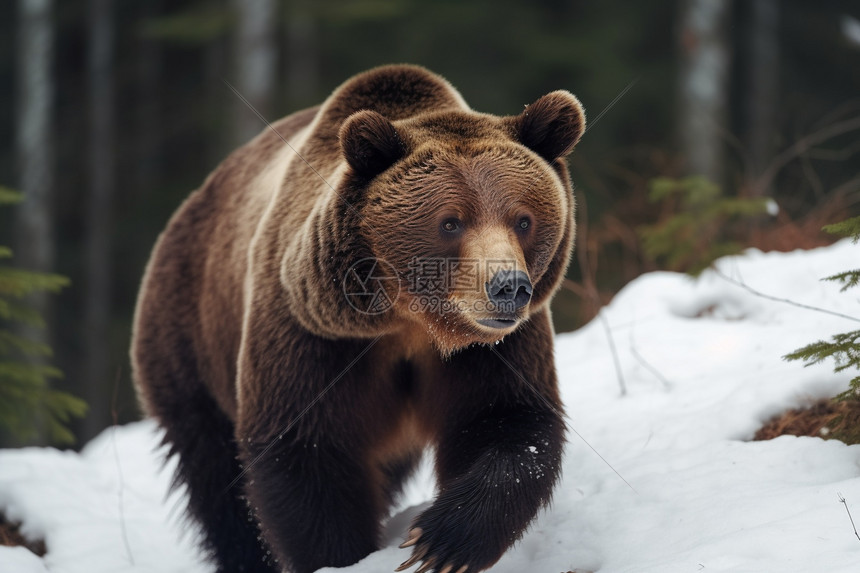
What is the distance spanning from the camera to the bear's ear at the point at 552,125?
3.85 m

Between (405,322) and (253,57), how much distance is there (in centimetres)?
826

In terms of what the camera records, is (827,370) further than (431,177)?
Yes

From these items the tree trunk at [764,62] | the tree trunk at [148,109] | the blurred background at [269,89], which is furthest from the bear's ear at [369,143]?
the tree trunk at [148,109]

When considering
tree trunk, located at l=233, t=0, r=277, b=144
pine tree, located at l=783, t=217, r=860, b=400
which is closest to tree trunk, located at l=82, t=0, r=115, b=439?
tree trunk, located at l=233, t=0, r=277, b=144

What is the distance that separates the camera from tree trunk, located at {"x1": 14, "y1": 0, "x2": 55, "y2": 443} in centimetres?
1403

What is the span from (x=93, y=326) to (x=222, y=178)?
11.9 m

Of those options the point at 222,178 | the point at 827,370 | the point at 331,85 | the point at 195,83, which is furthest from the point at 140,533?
the point at 195,83

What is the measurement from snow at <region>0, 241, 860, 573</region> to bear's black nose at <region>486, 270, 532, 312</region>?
1.10 m

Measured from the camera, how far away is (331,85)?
18.2 m

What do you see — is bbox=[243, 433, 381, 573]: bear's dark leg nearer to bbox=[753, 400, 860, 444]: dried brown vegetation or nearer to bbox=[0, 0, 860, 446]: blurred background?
bbox=[753, 400, 860, 444]: dried brown vegetation

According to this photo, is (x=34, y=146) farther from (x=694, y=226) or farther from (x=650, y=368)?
(x=650, y=368)

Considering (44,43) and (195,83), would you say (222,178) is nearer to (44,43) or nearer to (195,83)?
(44,43)

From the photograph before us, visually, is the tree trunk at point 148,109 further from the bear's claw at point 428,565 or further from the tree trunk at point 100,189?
the bear's claw at point 428,565

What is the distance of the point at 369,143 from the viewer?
376 cm
